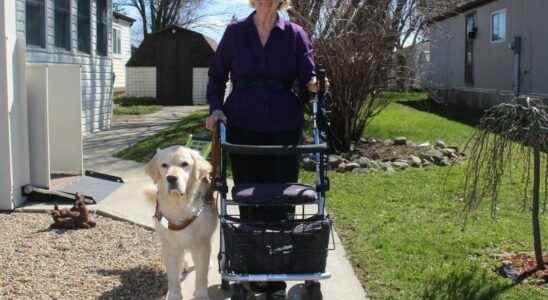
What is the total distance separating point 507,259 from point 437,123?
38.6 feet

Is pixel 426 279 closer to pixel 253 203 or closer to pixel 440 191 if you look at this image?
pixel 253 203

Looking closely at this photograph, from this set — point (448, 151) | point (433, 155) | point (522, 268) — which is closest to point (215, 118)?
point (522, 268)

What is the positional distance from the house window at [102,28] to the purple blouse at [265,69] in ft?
37.0

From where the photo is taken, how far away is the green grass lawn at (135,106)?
2098 cm

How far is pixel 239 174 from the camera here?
4.32 meters

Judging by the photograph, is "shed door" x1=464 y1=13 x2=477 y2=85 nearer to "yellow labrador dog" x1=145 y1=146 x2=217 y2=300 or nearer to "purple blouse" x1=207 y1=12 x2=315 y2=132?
"purple blouse" x1=207 y1=12 x2=315 y2=132

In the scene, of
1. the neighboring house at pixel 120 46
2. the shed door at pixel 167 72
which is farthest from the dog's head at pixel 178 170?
the neighboring house at pixel 120 46

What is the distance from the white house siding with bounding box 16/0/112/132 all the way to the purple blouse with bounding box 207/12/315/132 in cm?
645

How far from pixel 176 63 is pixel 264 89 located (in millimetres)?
23052

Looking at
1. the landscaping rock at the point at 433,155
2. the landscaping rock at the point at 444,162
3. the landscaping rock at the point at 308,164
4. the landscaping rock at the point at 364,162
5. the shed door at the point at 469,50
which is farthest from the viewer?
the shed door at the point at 469,50

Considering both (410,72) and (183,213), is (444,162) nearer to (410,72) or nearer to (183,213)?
(410,72)

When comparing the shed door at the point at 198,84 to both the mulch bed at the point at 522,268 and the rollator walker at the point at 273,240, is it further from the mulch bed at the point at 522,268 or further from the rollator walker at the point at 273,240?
the rollator walker at the point at 273,240

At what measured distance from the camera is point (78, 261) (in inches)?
210

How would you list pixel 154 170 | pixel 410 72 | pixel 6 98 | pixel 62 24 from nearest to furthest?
pixel 154 170
pixel 6 98
pixel 410 72
pixel 62 24
